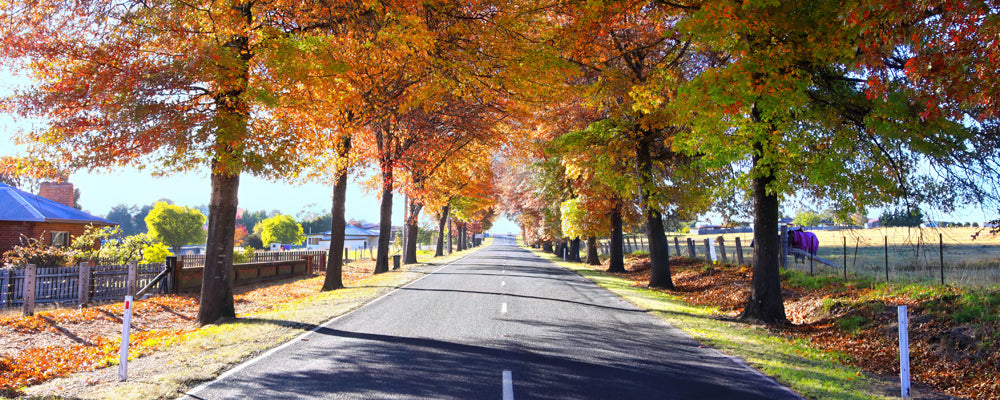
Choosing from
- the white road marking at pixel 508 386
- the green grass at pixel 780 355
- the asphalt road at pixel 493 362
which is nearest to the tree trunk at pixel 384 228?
the asphalt road at pixel 493 362

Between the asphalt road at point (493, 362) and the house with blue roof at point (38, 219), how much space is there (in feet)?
73.1

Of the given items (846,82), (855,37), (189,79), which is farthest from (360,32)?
(846,82)

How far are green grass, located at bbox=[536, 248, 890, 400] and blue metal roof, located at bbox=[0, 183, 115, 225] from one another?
1097 inches

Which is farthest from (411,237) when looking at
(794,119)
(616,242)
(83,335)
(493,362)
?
(493,362)

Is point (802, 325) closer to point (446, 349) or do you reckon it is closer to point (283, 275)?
point (446, 349)

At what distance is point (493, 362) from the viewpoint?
748 cm

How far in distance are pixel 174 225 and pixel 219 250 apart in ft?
242

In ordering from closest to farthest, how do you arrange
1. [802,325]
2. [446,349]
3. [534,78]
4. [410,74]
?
[446,349], [802,325], [534,78], [410,74]

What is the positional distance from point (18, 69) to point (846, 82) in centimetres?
1552

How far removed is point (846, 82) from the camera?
10.9 m

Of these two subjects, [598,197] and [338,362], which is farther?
[598,197]

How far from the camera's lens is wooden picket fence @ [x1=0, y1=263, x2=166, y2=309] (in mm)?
14656

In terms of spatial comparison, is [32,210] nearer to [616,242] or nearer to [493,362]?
[616,242]

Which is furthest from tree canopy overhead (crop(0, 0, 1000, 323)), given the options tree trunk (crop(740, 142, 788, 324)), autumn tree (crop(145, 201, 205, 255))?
autumn tree (crop(145, 201, 205, 255))
